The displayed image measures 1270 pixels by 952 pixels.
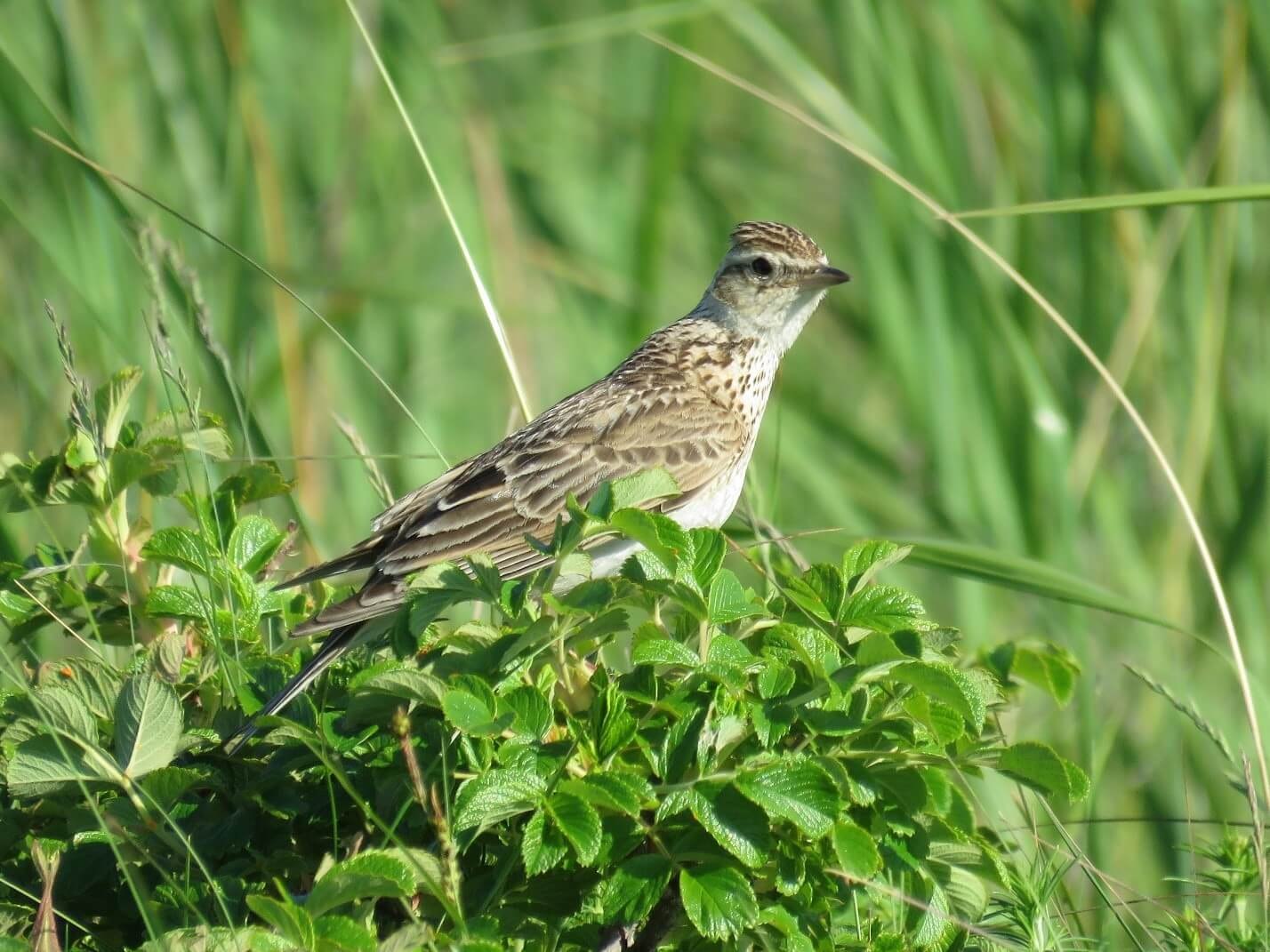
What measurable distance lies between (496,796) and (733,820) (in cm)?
32

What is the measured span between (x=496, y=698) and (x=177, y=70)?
4.33 metres

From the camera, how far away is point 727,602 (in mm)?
2309

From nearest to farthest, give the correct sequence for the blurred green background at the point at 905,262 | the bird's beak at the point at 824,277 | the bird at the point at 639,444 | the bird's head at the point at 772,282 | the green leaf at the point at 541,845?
the green leaf at the point at 541,845 < the bird at the point at 639,444 < the bird's beak at the point at 824,277 < the bird's head at the point at 772,282 < the blurred green background at the point at 905,262

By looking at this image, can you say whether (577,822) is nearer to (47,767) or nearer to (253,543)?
(47,767)

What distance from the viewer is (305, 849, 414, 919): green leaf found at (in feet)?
6.66

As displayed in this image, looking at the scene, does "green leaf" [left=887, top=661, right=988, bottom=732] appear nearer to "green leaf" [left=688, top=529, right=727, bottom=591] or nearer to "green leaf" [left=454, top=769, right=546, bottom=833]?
"green leaf" [left=688, top=529, right=727, bottom=591]

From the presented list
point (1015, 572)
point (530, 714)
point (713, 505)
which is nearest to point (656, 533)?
point (530, 714)

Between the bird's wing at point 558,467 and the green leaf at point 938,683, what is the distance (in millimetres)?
1718

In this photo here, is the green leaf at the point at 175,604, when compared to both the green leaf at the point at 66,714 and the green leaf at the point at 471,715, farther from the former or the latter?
the green leaf at the point at 471,715

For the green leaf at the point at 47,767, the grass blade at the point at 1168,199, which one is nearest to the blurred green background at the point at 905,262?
the grass blade at the point at 1168,199

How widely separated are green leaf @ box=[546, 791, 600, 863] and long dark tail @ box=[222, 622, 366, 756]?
1.59 feet

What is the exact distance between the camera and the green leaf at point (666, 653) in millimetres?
2209

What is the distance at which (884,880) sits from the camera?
2508 millimetres

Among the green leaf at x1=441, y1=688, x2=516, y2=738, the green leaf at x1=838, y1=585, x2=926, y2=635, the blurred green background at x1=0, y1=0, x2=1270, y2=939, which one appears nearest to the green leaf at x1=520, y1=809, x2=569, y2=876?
the green leaf at x1=441, y1=688, x2=516, y2=738
